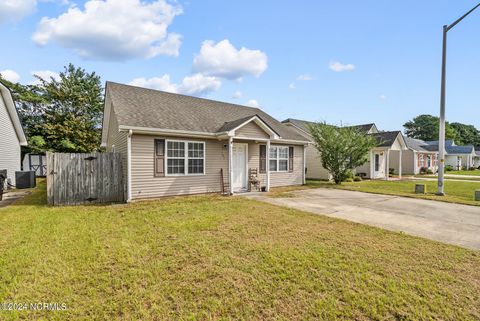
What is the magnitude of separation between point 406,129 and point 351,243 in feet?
314

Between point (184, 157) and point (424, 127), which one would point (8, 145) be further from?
point (424, 127)

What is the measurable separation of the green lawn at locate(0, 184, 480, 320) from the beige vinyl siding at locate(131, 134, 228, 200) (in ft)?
11.4

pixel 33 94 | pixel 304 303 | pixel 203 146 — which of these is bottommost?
pixel 304 303

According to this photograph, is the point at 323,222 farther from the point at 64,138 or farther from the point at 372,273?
the point at 64,138

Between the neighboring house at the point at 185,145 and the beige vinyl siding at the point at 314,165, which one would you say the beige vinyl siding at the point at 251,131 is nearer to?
the neighboring house at the point at 185,145

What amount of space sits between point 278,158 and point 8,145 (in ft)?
54.9

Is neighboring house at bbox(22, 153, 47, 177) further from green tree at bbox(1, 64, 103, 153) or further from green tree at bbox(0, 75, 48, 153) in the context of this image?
green tree at bbox(0, 75, 48, 153)

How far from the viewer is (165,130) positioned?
994 centimetres

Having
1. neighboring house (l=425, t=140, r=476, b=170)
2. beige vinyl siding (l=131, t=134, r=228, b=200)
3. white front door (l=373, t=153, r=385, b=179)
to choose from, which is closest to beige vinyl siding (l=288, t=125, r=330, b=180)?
white front door (l=373, t=153, r=385, b=179)

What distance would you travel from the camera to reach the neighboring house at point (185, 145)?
9.75 m

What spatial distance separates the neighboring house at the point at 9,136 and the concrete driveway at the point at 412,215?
51.7 feet

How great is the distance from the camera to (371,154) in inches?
849

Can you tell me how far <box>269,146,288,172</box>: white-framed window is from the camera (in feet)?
46.7

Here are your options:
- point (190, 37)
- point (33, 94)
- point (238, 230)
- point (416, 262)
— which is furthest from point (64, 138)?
point (416, 262)
